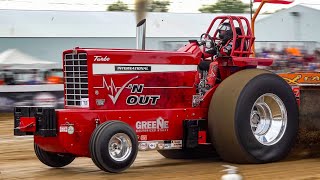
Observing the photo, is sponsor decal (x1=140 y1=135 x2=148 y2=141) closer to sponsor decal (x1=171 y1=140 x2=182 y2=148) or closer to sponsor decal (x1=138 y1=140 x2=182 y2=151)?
sponsor decal (x1=138 y1=140 x2=182 y2=151)

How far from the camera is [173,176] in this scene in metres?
7.02

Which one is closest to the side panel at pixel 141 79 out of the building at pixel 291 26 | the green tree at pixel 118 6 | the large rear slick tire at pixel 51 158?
the large rear slick tire at pixel 51 158

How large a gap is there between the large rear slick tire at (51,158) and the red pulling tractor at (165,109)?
0.01 metres

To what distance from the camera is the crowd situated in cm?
2375

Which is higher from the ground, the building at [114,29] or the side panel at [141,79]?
the building at [114,29]

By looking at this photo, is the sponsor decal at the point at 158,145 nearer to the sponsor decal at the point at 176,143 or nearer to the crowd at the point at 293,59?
the sponsor decal at the point at 176,143

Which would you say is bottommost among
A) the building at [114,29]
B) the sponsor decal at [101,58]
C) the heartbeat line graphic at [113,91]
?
the heartbeat line graphic at [113,91]

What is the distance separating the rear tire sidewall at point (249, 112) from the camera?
7.70 m

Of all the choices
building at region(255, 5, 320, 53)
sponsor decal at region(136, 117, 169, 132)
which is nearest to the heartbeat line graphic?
sponsor decal at region(136, 117, 169, 132)

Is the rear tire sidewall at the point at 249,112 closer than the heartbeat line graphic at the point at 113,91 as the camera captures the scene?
No

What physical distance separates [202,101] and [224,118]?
18.7 inches

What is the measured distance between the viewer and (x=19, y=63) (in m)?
21.0

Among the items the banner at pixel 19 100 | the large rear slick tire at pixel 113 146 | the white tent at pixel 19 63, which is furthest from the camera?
the white tent at pixel 19 63

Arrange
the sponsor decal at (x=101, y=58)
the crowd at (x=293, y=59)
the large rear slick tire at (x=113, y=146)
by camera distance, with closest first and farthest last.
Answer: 1. the large rear slick tire at (x=113, y=146)
2. the sponsor decal at (x=101, y=58)
3. the crowd at (x=293, y=59)
